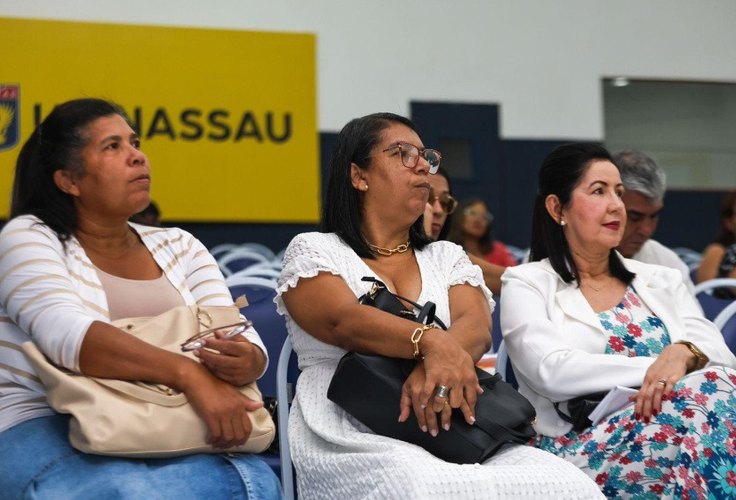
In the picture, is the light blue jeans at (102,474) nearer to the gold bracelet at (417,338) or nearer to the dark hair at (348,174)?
the gold bracelet at (417,338)

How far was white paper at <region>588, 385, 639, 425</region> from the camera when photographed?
9.15ft

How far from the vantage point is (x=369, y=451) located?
2.43 metres

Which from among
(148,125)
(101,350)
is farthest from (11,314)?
(148,125)

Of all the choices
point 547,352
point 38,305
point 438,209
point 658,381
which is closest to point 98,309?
point 38,305

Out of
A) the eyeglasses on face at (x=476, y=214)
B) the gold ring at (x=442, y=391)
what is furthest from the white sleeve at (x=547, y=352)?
the eyeglasses on face at (x=476, y=214)

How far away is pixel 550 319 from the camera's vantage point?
3.06 meters

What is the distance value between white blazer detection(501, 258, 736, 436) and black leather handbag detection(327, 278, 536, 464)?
41 cm

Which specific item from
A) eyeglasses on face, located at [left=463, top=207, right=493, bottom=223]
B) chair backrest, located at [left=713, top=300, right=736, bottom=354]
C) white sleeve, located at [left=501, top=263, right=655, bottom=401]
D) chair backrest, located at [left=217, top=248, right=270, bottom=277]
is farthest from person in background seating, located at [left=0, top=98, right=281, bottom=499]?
eyeglasses on face, located at [left=463, top=207, right=493, bottom=223]

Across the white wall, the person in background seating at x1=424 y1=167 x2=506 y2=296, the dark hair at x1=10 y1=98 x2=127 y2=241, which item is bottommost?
the person in background seating at x1=424 y1=167 x2=506 y2=296

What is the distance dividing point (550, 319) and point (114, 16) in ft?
23.5

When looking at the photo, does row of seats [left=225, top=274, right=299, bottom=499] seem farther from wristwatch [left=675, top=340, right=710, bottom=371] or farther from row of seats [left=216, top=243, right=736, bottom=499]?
wristwatch [left=675, top=340, right=710, bottom=371]

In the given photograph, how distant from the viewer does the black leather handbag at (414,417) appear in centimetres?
243

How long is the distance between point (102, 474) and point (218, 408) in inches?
10.9

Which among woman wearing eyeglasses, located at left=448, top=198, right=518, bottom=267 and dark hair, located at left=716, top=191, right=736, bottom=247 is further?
woman wearing eyeglasses, located at left=448, top=198, right=518, bottom=267
